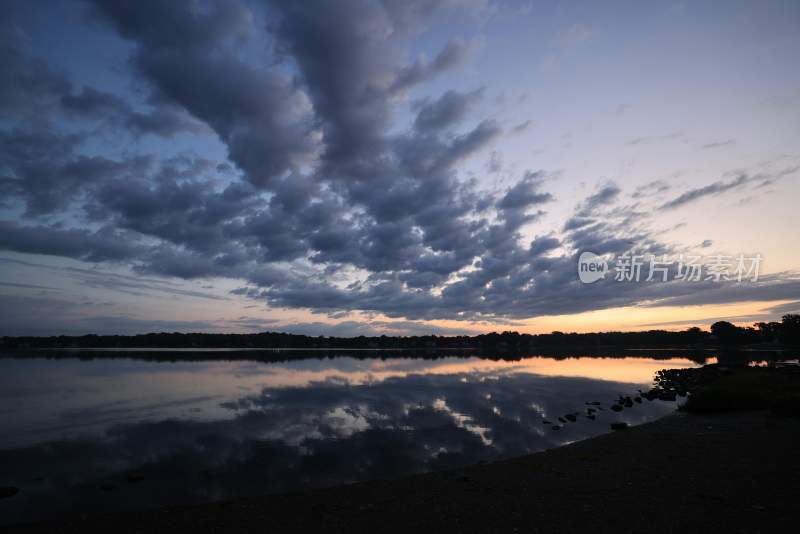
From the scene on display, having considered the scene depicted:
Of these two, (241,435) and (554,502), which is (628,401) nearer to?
(554,502)

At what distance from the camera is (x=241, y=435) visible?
1141 inches

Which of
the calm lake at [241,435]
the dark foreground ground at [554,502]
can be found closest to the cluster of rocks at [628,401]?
the calm lake at [241,435]

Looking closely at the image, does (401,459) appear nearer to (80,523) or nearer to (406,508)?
(406,508)

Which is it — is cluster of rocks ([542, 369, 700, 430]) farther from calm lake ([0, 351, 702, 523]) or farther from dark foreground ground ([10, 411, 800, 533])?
dark foreground ground ([10, 411, 800, 533])

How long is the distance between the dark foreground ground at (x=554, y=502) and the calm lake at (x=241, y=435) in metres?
2.80

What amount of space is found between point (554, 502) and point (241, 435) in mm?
→ 22566

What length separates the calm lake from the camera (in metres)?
19.0

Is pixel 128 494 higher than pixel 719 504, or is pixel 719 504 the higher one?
pixel 719 504

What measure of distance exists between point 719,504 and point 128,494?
23.2 meters

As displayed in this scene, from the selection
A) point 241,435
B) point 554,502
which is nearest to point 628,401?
point 554,502

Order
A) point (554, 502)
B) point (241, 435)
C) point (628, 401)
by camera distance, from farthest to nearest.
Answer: point (628, 401) < point (241, 435) < point (554, 502)

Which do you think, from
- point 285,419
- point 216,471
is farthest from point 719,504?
point 285,419

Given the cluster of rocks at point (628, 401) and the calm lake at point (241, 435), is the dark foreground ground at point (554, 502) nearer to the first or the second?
the calm lake at point (241, 435)

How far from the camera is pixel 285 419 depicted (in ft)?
115
